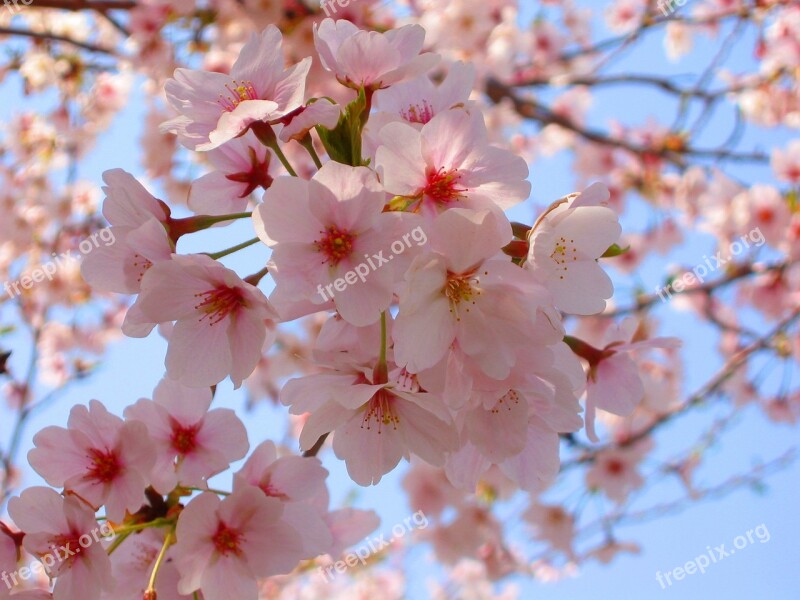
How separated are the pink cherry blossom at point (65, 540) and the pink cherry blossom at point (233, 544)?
0.13m

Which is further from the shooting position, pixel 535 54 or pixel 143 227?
pixel 535 54

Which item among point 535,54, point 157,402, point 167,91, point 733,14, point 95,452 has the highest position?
point 535,54

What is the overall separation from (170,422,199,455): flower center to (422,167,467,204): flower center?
684mm

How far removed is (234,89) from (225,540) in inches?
31.1

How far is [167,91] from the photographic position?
1.09m

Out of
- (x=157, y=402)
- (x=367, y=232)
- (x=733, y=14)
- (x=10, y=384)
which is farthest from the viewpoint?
(x=10, y=384)

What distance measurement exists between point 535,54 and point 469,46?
1.25 m

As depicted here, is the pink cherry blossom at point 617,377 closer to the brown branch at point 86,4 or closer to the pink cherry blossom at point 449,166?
the pink cherry blossom at point 449,166

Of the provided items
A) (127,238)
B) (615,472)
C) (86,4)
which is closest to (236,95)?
(127,238)

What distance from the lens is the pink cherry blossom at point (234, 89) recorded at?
1077 mm

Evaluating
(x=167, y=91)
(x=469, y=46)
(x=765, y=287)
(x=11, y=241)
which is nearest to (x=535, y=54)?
(x=469, y=46)

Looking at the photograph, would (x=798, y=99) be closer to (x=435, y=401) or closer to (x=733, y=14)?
(x=733, y=14)

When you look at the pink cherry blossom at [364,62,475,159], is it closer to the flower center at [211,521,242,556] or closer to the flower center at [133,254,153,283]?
the flower center at [133,254,153,283]

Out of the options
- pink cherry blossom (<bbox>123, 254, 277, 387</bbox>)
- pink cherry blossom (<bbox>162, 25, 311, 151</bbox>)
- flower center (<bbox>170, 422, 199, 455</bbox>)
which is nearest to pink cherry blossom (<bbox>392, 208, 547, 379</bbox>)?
pink cherry blossom (<bbox>123, 254, 277, 387</bbox>)
